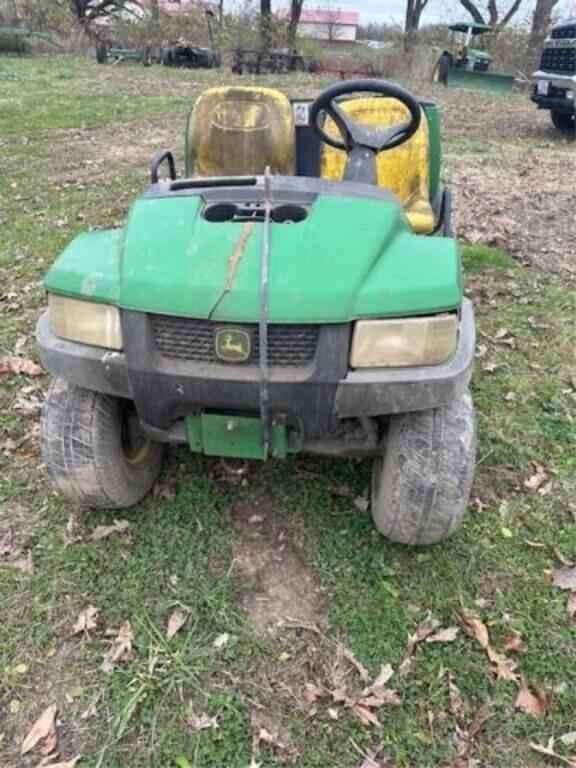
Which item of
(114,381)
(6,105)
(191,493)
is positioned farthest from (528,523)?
(6,105)

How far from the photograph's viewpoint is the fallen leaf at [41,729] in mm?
1887

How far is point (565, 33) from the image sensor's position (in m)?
8.98

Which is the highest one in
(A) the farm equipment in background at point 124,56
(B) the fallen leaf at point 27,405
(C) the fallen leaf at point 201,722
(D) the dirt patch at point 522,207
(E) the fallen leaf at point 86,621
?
(A) the farm equipment in background at point 124,56

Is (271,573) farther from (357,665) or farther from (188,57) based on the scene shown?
(188,57)

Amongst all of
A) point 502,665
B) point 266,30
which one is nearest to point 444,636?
point 502,665

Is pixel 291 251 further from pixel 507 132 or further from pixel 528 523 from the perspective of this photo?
pixel 507 132

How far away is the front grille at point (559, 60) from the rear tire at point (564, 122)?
61 centimetres

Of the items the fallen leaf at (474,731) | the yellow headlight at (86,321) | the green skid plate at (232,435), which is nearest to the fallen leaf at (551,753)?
the fallen leaf at (474,731)

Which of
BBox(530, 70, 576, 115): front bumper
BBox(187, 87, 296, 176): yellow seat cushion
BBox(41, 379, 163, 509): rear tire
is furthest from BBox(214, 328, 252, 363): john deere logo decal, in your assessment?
BBox(530, 70, 576, 115): front bumper

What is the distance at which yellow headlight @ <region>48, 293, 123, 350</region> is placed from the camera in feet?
6.37

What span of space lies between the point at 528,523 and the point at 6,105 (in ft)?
34.2

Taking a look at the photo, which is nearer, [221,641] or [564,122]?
[221,641]

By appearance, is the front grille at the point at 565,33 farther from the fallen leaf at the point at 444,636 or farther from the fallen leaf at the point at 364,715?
the fallen leaf at the point at 364,715

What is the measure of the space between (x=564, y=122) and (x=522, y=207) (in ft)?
14.9
